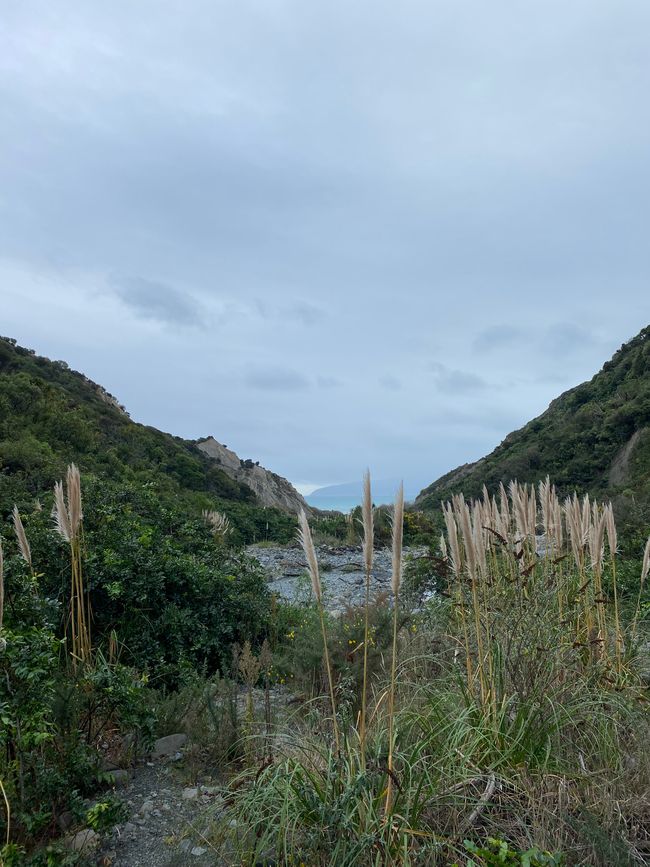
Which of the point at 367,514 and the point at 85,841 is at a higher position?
the point at 367,514

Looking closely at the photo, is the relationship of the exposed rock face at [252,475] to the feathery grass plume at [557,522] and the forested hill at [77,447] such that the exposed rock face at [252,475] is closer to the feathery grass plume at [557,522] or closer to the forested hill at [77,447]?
the forested hill at [77,447]

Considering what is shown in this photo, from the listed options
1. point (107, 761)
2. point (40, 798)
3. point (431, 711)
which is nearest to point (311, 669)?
point (107, 761)

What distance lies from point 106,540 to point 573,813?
15.8 ft

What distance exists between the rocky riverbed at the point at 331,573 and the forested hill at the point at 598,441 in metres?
4.48

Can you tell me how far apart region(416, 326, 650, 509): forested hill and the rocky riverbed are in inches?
176

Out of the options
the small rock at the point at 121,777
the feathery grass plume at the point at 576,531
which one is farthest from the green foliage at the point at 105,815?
the feathery grass plume at the point at 576,531

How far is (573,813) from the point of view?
270cm

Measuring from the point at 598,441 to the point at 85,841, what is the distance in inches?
1026

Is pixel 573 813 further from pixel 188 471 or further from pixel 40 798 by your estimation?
pixel 188 471

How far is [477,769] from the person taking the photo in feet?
8.88

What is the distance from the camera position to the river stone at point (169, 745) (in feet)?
12.9

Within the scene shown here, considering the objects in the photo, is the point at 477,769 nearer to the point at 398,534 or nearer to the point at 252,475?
the point at 398,534

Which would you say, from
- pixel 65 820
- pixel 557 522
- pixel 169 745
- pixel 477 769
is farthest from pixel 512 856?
pixel 557 522

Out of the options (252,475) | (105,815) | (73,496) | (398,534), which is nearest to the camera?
(398,534)
